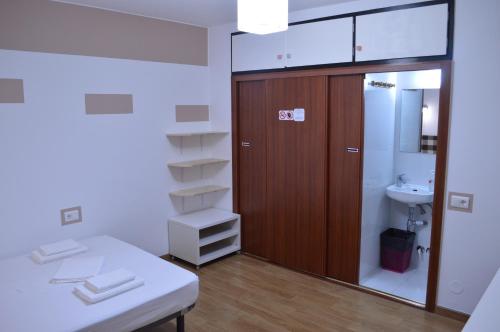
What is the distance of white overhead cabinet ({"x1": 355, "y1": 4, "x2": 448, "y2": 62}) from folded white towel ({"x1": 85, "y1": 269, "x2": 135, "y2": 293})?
2.51m

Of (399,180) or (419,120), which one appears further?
(399,180)

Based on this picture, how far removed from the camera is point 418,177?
167 inches

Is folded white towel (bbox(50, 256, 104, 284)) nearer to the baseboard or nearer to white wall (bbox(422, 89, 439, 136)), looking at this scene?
the baseboard

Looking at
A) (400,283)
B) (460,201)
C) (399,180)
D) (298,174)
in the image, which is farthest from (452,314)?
(298,174)

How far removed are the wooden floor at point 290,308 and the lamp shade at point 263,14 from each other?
7.17 feet

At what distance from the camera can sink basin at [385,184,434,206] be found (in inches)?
154

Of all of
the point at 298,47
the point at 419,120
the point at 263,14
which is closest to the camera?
the point at 263,14

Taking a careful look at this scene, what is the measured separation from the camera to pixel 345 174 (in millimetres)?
3688

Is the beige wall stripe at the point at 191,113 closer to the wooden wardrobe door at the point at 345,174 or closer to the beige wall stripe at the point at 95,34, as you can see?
the beige wall stripe at the point at 95,34

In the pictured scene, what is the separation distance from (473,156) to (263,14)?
1924mm

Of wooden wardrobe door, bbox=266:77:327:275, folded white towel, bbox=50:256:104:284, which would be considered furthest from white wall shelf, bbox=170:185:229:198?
folded white towel, bbox=50:256:104:284

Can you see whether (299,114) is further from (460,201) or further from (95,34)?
(95,34)

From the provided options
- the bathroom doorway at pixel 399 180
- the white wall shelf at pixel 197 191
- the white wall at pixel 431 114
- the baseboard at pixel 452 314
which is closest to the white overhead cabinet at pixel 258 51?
the bathroom doorway at pixel 399 180

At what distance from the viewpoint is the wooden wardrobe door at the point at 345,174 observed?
3.58 m
